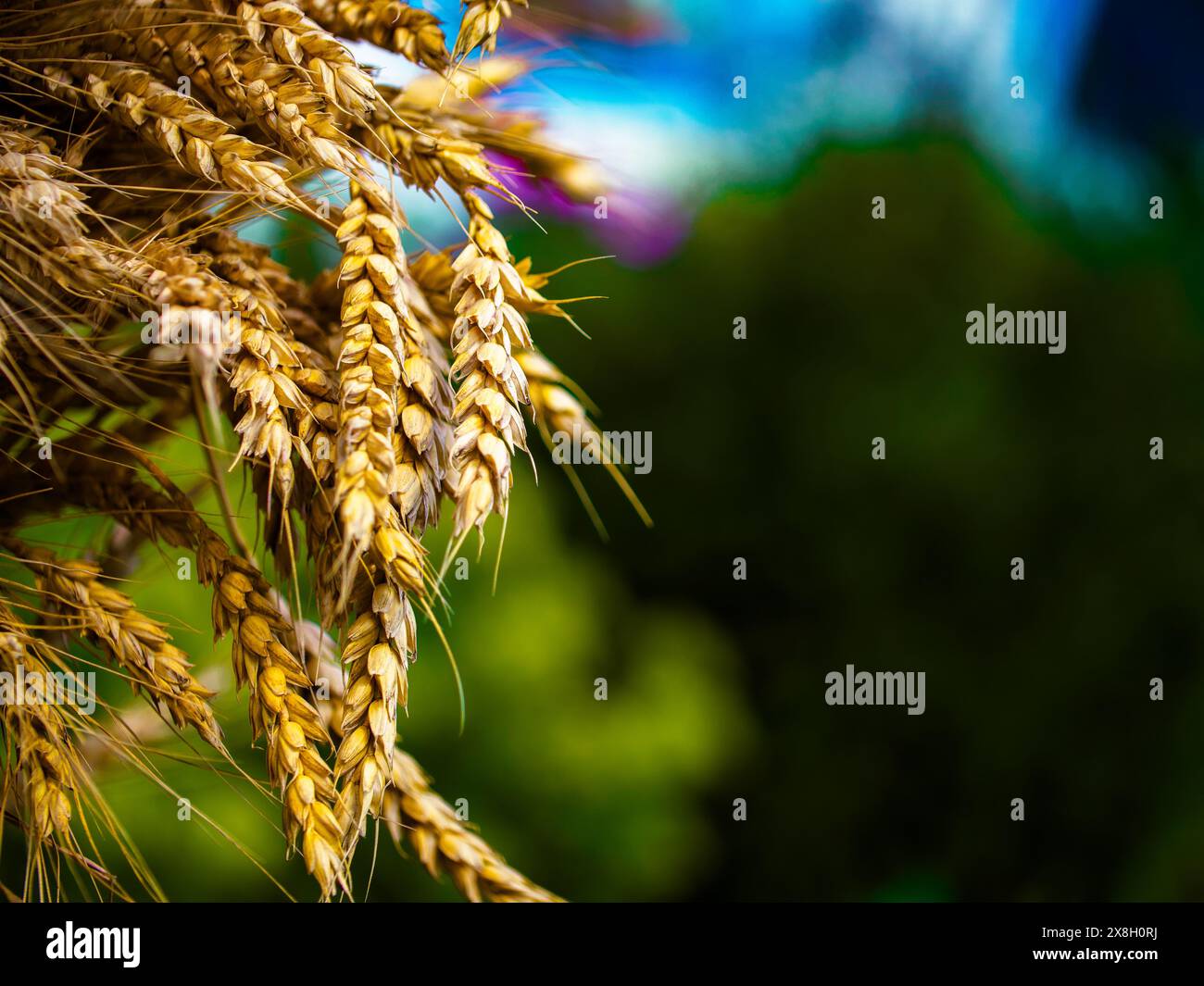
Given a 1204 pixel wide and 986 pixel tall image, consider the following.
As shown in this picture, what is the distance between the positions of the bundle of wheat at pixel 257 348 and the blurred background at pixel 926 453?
1411 millimetres

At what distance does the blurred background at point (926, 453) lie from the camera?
1.92m

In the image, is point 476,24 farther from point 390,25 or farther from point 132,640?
point 132,640

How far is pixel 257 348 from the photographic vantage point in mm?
294

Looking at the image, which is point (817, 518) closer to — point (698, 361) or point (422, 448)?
point (698, 361)

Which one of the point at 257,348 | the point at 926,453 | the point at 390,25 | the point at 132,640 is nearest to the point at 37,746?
the point at 132,640

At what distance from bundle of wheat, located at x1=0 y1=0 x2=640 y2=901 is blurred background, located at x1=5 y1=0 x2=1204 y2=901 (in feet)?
4.63

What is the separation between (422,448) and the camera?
31 centimetres

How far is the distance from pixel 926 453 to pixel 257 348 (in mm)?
1825

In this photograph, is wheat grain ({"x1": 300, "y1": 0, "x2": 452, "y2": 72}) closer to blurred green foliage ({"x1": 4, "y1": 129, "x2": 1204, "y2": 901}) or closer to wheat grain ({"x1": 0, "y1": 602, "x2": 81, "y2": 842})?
wheat grain ({"x1": 0, "y1": 602, "x2": 81, "y2": 842})

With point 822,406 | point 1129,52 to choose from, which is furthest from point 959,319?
point 1129,52

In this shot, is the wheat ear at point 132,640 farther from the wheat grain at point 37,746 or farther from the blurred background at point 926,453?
the blurred background at point 926,453

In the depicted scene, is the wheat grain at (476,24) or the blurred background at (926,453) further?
the blurred background at (926,453)

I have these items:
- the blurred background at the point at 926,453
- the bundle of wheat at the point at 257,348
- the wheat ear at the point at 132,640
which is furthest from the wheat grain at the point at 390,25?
the blurred background at the point at 926,453
